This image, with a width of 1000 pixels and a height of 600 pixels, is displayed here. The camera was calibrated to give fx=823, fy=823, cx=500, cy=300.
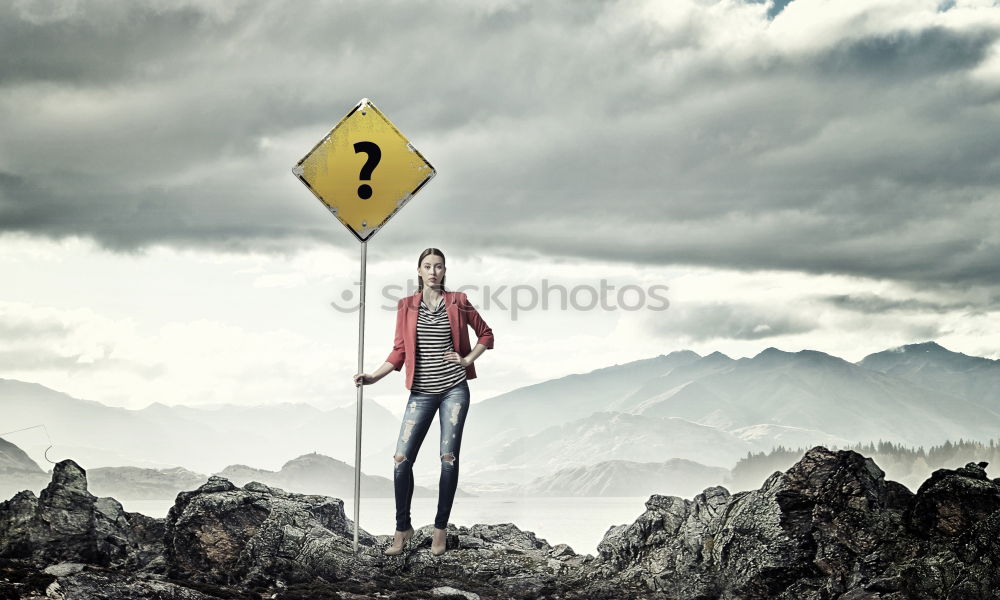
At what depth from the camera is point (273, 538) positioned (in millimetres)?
10367

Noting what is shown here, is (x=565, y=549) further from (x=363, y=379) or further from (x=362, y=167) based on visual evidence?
(x=362, y=167)

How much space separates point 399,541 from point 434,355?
2.44 metres

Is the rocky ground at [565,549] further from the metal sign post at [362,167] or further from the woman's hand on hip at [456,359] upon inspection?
the woman's hand on hip at [456,359]

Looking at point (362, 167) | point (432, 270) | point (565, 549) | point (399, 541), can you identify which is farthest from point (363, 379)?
point (565, 549)

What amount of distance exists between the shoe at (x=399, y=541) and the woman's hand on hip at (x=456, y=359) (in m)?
2.31

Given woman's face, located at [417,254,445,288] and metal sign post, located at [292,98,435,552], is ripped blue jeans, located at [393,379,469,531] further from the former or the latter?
woman's face, located at [417,254,445,288]

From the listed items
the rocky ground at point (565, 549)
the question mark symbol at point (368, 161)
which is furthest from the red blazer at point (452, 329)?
the rocky ground at point (565, 549)

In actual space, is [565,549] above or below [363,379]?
below

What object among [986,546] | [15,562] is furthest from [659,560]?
[15,562]

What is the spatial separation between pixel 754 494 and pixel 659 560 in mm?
1396

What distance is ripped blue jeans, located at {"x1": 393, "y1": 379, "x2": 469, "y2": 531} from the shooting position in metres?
10.3

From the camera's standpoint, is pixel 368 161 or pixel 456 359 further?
pixel 368 161

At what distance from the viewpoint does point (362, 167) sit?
10695 millimetres

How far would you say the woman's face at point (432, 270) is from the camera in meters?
10.5
